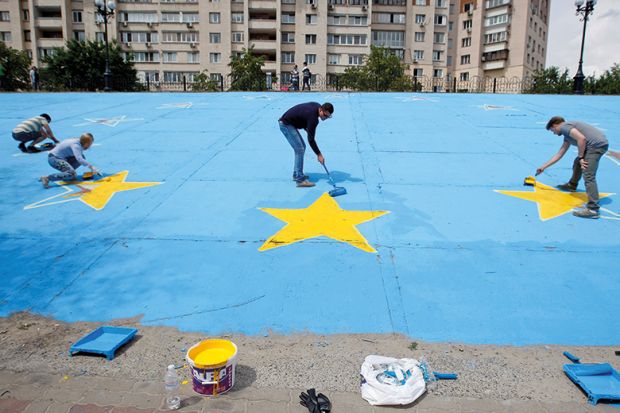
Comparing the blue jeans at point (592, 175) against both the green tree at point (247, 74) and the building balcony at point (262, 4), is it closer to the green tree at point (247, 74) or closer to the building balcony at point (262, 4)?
the green tree at point (247, 74)

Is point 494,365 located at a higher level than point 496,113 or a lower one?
lower

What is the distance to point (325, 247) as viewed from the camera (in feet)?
20.2

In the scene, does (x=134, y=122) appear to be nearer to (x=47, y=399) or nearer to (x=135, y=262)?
(x=135, y=262)

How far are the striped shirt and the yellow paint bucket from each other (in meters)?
9.54

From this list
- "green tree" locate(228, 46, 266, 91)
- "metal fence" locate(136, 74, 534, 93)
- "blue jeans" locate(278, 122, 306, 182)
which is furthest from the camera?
"green tree" locate(228, 46, 266, 91)

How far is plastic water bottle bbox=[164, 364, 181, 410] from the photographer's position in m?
3.35

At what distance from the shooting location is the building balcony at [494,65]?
69.4m

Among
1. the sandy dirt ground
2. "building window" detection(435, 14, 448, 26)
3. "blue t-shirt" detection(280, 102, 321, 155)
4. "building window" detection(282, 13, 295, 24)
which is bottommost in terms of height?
the sandy dirt ground

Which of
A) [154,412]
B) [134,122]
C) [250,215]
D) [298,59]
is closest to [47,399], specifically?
[154,412]

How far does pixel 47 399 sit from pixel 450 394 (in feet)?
10.1

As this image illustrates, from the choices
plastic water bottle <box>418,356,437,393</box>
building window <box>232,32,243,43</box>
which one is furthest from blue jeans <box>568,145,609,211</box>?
building window <box>232,32,243,43</box>

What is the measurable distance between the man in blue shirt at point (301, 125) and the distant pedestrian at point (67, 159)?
384 cm

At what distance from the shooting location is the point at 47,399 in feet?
11.3

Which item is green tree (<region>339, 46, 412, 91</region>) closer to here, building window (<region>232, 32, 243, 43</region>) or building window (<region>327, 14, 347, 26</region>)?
building window (<region>327, 14, 347, 26</region>)
